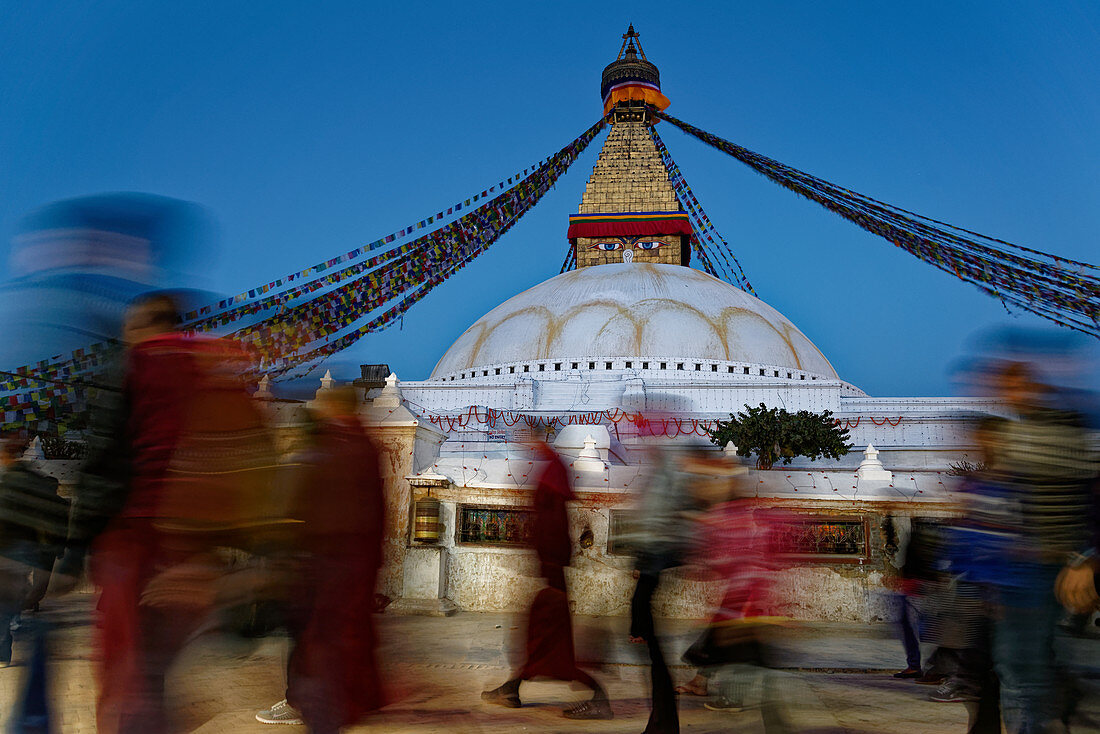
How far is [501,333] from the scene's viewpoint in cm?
2223

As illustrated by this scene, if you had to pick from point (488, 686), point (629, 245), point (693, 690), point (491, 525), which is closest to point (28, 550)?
point (488, 686)

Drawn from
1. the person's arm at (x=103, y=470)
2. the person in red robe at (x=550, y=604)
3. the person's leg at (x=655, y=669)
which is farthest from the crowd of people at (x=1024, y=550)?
the person's arm at (x=103, y=470)

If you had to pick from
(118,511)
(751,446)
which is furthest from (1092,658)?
(751,446)

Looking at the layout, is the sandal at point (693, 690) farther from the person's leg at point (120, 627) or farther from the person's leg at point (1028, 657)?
the person's leg at point (120, 627)

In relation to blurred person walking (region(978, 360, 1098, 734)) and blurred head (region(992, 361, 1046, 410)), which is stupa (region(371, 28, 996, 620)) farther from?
blurred person walking (region(978, 360, 1098, 734))

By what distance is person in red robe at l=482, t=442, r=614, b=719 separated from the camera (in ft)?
12.9

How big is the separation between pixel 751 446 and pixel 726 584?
442 inches

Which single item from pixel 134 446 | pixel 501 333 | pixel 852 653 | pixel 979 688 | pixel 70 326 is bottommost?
pixel 852 653

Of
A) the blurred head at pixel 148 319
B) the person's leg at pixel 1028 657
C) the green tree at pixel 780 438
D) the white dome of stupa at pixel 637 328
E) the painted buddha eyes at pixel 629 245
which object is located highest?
the painted buddha eyes at pixel 629 245

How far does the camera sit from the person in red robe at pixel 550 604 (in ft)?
12.9

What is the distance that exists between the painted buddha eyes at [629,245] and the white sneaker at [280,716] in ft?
80.0

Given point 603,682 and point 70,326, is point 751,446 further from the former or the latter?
point 70,326

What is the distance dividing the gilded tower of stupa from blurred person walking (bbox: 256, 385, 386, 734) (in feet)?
78.7

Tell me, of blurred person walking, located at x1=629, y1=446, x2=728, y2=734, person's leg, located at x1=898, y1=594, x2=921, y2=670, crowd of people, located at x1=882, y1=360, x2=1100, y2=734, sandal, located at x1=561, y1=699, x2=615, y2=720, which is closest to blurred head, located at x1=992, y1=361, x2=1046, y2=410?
crowd of people, located at x1=882, y1=360, x2=1100, y2=734
